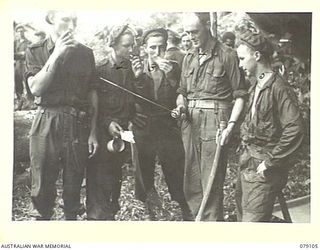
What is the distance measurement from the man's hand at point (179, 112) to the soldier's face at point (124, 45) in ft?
0.85

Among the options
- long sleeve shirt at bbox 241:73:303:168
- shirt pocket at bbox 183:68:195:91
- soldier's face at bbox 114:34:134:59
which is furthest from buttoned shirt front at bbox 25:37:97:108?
long sleeve shirt at bbox 241:73:303:168

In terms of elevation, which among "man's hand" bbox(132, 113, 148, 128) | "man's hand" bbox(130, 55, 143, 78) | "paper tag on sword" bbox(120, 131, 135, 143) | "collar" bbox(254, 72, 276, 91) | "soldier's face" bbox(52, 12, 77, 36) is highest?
"soldier's face" bbox(52, 12, 77, 36)

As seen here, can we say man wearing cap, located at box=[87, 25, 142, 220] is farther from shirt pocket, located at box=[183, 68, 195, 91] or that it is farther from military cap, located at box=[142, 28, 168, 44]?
shirt pocket, located at box=[183, 68, 195, 91]

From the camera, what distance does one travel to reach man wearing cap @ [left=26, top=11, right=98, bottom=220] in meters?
1.67

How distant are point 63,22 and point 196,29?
0.47 metres

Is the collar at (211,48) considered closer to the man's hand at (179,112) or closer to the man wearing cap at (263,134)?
the man wearing cap at (263,134)

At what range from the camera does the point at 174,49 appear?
1696 millimetres

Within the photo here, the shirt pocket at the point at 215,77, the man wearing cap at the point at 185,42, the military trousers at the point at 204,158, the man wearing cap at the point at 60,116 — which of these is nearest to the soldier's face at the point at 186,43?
the man wearing cap at the point at 185,42

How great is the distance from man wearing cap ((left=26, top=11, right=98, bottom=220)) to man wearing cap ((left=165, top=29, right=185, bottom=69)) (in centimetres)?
27

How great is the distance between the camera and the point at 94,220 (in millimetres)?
1681
